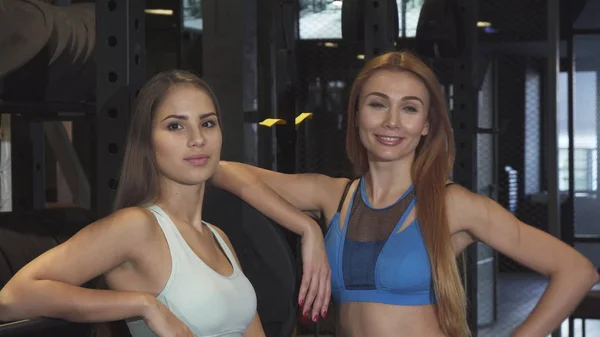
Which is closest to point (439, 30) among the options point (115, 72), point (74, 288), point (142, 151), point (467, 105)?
point (467, 105)

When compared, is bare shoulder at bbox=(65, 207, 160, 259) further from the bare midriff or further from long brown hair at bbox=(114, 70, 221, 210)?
the bare midriff

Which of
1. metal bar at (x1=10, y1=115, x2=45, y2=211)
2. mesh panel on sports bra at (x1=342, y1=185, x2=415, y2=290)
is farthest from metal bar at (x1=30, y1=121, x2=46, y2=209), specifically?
mesh panel on sports bra at (x1=342, y1=185, x2=415, y2=290)

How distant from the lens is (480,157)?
5891 mm

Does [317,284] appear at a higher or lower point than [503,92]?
lower

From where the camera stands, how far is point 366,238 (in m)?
1.90

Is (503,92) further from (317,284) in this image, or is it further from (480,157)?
(317,284)

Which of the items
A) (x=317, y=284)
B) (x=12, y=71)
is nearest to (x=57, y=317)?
(x=317, y=284)

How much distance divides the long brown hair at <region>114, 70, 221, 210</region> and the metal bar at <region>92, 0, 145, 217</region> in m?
0.12

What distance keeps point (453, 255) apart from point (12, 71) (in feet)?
4.45

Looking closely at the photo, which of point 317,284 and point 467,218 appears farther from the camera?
point 467,218

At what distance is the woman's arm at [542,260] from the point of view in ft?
6.04

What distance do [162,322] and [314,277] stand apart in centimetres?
46

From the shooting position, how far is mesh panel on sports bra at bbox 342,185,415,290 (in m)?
1.87

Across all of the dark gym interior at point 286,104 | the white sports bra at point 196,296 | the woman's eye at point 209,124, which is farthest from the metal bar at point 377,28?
the white sports bra at point 196,296
